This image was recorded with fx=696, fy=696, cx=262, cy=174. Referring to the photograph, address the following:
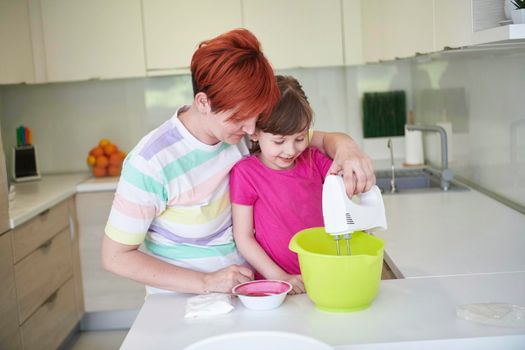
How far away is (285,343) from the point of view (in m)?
1.24

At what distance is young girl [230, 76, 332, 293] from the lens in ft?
5.78

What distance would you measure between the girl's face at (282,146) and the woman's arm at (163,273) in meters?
0.32

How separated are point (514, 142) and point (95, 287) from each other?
238cm

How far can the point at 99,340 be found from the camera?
381 centimetres

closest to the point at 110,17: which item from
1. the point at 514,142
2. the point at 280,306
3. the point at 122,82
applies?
the point at 122,82

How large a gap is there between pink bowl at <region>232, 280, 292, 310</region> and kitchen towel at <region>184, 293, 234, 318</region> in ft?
0.11

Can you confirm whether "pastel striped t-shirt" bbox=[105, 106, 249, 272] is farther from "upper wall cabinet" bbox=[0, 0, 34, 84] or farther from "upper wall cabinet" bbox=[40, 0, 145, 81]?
"upper wall cabinet" bbox=[40, 0, 145, 81]

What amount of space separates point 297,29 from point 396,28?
0.98m

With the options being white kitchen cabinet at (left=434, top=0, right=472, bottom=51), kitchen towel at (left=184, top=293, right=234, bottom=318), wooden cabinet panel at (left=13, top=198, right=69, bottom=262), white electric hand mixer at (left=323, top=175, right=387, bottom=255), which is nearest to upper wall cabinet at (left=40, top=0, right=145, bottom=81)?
wooden cabinet panel at (left=13, top=198, right=69, bottom=262)

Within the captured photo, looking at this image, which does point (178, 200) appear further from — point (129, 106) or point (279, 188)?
point (129, 106)

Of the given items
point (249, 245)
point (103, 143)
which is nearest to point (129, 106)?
point (103, 143)

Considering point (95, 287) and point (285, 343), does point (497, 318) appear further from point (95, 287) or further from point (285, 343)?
point (95, 287)

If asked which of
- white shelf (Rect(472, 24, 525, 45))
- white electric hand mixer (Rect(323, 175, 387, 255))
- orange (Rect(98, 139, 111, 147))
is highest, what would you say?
white shelf (Rect(472, 24, 525, 45))

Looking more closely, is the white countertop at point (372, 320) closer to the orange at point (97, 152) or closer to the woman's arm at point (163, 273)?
the woman's arm at point (163, 273)
